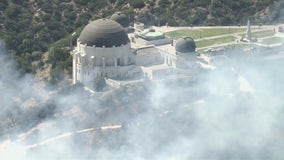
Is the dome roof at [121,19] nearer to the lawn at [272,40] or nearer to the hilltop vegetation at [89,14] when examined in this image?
the hilltop vegetation at [89,14]

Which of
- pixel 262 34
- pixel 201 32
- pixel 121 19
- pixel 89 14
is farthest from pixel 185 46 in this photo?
pixel 89 14

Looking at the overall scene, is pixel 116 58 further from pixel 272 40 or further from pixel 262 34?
pixel 262 34

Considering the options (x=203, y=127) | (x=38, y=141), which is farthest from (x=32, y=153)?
(x=203, y=127)

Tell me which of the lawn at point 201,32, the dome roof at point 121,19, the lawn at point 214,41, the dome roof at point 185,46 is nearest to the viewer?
the dome roof at point 185,46

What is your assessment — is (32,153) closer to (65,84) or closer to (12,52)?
(65,84)

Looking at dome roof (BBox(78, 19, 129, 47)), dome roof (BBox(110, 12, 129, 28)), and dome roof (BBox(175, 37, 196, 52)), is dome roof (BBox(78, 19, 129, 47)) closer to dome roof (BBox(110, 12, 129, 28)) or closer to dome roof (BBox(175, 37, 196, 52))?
dome roof (BBox(175, 37, 196, 52))

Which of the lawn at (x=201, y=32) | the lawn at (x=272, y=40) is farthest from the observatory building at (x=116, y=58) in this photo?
the lawn at (x=272, y=40)

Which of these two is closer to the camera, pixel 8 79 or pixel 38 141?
pixel 38 141

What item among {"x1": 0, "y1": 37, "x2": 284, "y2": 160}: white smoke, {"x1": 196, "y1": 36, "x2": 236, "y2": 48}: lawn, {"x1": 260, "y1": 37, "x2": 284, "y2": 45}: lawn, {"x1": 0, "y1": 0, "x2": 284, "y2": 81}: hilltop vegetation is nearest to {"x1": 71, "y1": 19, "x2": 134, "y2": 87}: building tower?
{"x1": 0, "y1": 37, "x2": 284, "y2": 160}: white smoke
